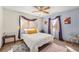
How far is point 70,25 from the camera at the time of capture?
142 cm

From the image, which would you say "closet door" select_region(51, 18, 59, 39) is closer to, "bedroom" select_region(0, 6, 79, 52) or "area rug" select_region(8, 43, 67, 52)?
"bedroom" select_region(0, 6, 79, 52)

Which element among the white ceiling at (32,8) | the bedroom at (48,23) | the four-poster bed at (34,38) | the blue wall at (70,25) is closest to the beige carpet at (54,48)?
the bedroom at (48,23)

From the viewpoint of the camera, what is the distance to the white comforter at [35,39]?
4.41 feet

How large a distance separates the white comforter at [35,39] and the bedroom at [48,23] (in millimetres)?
85

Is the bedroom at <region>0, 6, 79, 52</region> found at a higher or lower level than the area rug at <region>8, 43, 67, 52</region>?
higher

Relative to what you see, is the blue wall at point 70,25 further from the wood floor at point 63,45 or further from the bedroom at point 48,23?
the wood floor at point 63,45

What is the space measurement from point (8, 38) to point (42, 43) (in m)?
0.67

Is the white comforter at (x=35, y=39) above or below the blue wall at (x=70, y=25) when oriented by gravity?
below

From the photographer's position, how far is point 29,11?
1.41 meters

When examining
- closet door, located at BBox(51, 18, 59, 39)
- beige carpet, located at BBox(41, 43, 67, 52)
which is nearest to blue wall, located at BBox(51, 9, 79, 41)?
closet door, located at BBox(51, 18, 59, 39)

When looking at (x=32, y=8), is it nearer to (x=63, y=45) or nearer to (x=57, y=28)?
(x=57, y=28)

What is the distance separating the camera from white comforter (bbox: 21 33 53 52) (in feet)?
4.41

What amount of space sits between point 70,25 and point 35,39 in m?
0.75
